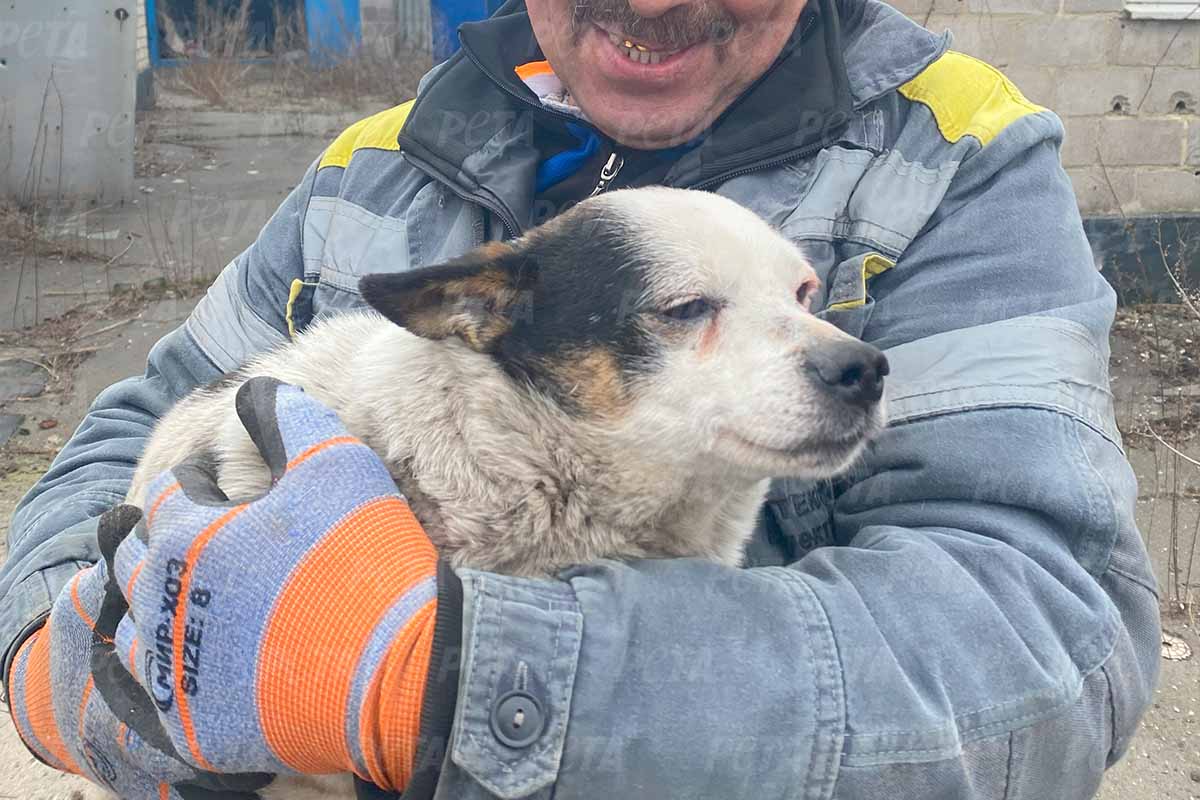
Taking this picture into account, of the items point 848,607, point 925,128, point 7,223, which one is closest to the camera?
point 848,607

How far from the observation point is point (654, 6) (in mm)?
2020

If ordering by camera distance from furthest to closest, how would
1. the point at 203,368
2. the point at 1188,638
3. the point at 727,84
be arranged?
1. the point at 1188,638
2. the point at 203,368
3. the point at 727,84

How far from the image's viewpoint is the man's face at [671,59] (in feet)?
6.71

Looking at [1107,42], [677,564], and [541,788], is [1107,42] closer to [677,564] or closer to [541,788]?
[677,564]

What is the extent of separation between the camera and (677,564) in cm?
153

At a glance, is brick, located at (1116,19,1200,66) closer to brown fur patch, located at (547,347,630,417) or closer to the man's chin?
the man's chin

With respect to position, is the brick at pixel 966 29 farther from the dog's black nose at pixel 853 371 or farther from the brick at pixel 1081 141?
the dog's black nose at pixel 853 371

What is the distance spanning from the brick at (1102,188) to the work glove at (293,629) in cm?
562

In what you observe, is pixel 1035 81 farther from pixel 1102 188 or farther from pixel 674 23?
pixel 674 23

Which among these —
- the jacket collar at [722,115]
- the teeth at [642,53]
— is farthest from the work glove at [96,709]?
the teeth at [642,53]

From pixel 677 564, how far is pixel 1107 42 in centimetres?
554

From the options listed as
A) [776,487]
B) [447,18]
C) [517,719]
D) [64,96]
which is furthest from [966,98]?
[447,18]

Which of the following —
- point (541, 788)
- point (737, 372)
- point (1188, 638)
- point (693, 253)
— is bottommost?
point (1188, 638)

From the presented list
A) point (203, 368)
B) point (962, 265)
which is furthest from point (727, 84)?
point (203, 368)
